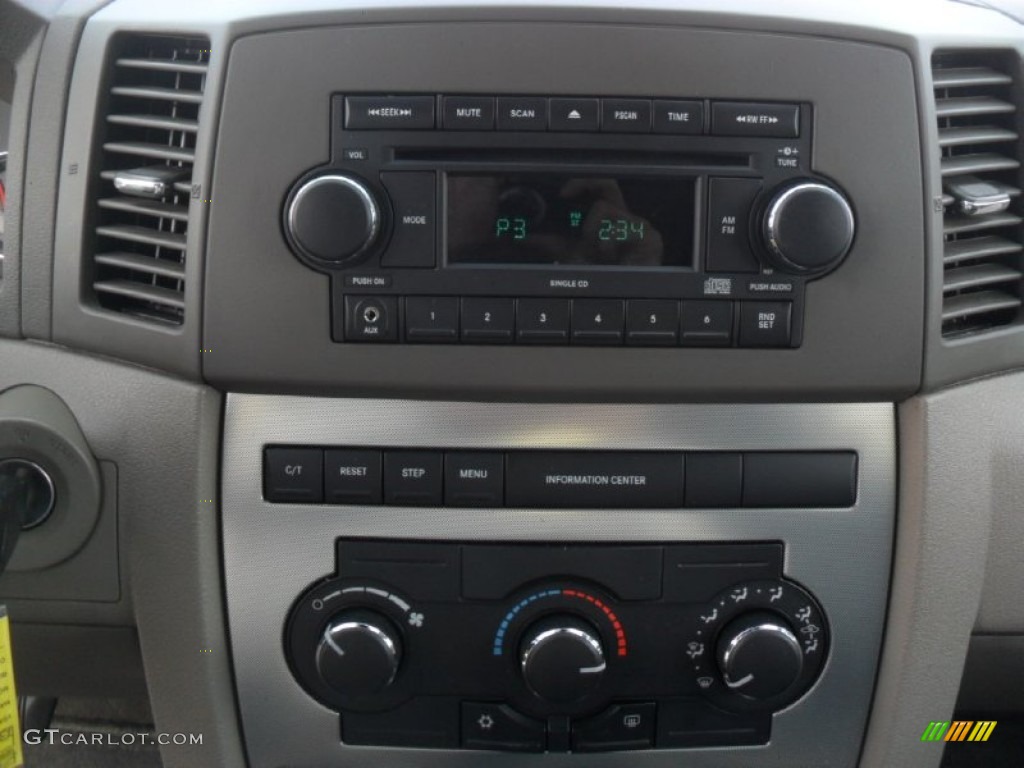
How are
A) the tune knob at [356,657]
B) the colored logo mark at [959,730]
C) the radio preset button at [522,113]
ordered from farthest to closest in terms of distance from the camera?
the colored logo mark at [959,730], the tune knob at [356,657], the radio preset button at [522,113]

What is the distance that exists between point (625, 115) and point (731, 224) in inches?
5.9

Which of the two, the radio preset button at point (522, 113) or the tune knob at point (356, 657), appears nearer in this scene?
the radio preset button at point (522, 113)

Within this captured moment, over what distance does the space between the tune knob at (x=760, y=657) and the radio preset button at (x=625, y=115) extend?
0.54 metres

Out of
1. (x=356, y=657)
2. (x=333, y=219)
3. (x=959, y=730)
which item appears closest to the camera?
(x=333, y=219)

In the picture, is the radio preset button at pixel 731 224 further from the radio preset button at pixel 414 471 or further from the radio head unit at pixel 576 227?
the radio preset button at pixel 414 471

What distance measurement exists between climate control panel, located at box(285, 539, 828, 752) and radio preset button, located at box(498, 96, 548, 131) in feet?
1.45

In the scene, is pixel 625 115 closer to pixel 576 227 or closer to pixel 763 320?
pixel 576 227

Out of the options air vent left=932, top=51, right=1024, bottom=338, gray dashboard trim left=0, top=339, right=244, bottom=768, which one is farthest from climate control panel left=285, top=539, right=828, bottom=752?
air vent left=932, top=51, right=1024, bottom=338

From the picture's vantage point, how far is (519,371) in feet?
3.36

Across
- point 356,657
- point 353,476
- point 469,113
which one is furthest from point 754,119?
point 356,657

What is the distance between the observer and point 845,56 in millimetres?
996

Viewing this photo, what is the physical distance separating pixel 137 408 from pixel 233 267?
0.70ft

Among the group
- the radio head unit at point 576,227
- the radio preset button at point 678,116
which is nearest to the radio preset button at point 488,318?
the radio head unit at point 576,227

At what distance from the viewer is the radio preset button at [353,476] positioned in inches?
42.3
